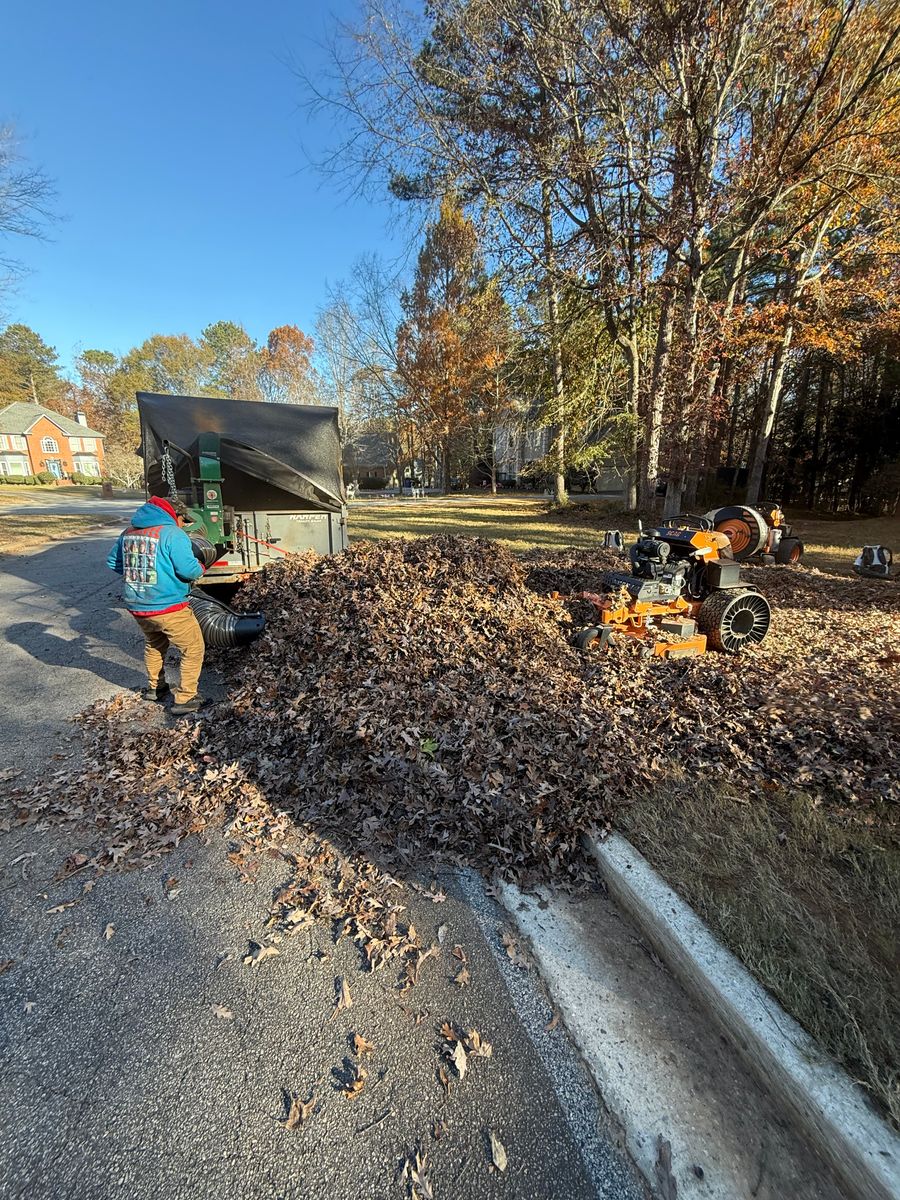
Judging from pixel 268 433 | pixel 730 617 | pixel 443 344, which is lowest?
pixel 730 617

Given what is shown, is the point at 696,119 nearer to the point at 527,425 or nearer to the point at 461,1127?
the point at 527,425

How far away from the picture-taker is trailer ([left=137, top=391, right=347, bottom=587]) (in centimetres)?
687

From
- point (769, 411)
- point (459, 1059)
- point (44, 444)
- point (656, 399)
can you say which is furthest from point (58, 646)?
point (44, 444)

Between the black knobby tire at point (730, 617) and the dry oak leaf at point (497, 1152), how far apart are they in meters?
4.67

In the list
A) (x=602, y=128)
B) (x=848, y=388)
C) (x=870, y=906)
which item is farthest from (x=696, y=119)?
(x=848, y=388)

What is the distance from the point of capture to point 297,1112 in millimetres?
1806

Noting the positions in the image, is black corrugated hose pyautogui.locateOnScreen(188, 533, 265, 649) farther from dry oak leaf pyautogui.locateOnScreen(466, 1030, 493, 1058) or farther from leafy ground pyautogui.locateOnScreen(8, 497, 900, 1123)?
dry oak leaf pyautogui.locateOnScreen(466, 1030, 493, 1058)

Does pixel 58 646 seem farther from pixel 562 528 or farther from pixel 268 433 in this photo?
pixel 562 528

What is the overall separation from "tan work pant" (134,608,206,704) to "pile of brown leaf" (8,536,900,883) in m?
0.39

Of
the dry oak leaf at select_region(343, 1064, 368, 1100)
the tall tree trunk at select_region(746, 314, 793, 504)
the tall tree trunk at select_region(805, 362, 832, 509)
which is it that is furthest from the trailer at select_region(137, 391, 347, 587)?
the tall tree trunk at select_region(805, 362, 832, 509)

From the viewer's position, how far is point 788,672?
16.3ft

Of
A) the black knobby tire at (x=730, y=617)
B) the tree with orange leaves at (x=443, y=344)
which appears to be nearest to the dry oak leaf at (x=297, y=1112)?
the black knobby tire at (x=730, y=617)

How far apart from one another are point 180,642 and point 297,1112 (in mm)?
3852

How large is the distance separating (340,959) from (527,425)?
23.2 m
